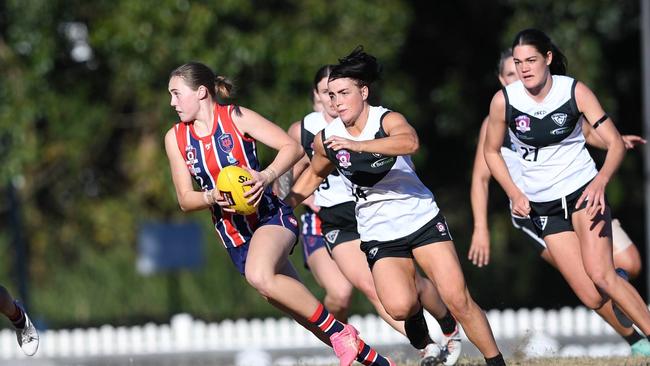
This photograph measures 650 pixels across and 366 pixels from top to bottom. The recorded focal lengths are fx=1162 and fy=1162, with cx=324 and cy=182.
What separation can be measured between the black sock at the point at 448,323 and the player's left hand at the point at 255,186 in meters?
1.78

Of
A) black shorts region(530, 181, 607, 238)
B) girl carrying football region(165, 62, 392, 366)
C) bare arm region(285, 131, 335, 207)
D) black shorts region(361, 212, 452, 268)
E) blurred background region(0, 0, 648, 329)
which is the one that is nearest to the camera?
girl carrying football region(165, 62, 392, 366)

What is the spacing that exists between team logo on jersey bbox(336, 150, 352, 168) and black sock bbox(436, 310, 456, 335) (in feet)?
4.94

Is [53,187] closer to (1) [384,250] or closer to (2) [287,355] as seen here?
(2) [287,355]

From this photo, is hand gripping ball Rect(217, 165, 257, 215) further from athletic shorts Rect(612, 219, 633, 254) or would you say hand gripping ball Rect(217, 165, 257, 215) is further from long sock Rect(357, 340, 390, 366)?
athletic shorts Rect(612, 219, 633, 254)

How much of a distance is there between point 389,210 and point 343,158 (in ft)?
1.57

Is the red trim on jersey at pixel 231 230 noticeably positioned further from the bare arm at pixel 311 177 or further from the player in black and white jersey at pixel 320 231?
the player in black and white jersey at pixel 320 231

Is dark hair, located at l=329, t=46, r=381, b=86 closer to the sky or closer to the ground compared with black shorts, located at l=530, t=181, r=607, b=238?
closer to the sky

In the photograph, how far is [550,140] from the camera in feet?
24.6

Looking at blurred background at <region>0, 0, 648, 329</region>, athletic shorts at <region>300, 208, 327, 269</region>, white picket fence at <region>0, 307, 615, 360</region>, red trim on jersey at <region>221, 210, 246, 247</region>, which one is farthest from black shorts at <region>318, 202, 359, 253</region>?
blurred background at <region>0, 0, 648, 329</region>

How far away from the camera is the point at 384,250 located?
7273 millimetres

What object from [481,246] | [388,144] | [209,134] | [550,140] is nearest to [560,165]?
[550,140]

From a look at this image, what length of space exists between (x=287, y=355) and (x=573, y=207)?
7906mm

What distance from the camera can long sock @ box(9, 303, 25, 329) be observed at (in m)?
7.68

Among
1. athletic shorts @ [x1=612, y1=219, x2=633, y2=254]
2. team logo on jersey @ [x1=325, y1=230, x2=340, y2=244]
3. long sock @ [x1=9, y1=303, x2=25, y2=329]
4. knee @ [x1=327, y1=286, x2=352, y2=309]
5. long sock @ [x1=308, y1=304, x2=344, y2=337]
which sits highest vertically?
team logo on jersey @ [x1=325, y1=230, x2=340, y2=244]
